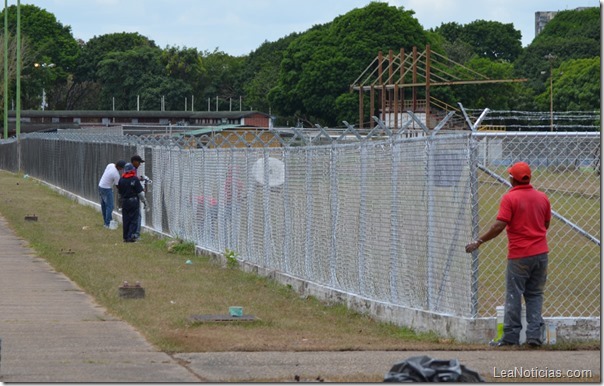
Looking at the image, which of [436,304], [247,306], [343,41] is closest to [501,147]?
[436,304]

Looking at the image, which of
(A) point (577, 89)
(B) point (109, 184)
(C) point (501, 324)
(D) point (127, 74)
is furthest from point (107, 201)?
(D) point (127, 74)

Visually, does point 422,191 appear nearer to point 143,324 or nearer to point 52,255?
point 143,324

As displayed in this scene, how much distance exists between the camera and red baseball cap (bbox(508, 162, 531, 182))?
10781 mm

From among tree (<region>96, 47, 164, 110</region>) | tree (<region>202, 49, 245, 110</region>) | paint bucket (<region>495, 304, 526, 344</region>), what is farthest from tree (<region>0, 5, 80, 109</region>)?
paint bucket (<region>495, 304, 526, 344</region>)

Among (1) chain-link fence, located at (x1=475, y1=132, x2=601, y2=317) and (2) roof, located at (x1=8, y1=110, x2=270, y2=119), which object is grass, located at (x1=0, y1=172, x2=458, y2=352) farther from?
(2) roof, located at (x1=8, y1=110, x2=270, y2=119)

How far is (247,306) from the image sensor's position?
14188 mm

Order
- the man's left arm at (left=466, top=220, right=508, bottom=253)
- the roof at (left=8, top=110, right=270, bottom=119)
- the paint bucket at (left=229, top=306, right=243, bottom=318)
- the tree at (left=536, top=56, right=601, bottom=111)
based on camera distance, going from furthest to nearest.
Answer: the roof at (left=8, top=110, right=270, bottom=119), the tree at (left=536, top=56, right=601, bottom=111), the paint bucket at (left=229, top=306, right=243, bottom=318), the man's left arm at (left=466, top=220, right=508, bottom=253)

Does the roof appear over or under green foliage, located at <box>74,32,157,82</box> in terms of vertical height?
under

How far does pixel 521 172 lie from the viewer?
35.4 feet

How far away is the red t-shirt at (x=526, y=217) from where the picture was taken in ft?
35.4

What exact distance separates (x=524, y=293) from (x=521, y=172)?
44.1 inches

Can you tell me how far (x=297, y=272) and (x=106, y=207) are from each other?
11.2 m

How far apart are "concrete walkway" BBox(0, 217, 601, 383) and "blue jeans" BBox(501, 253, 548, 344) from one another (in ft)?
0.71
